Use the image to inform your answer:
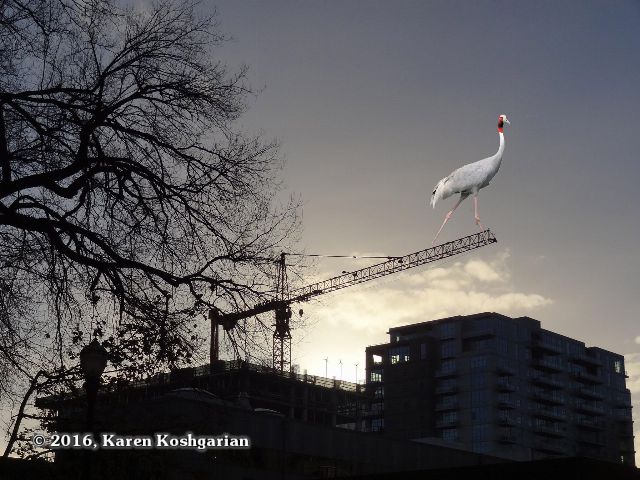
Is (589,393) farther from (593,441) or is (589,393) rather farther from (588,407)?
(593,441)

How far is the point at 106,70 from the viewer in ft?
55.1

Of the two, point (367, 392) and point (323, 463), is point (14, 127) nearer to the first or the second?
point (323, 463)

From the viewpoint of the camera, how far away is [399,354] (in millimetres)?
166625

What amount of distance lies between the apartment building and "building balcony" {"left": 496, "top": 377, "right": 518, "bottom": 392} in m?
0.17

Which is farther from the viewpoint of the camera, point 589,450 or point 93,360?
point 589,450

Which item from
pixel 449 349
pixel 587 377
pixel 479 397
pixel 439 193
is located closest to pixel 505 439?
pixel 479 397

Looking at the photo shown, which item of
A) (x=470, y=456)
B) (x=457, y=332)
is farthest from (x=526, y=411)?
(x=470, y=456)

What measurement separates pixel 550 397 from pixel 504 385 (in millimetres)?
13623

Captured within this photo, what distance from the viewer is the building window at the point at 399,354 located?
543 ft

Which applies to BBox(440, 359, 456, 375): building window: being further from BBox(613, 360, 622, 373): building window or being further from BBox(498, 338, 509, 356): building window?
BBox(613, 360, 622, 373): building window

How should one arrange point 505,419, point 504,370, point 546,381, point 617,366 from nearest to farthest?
1. point 504,370
2. point 505,419
3. point 546,381
4. point 617,366

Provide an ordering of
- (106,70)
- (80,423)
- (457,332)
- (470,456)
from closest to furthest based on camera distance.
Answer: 1. (106,70)
2. (80,423)
3. (470,456)
4. (457,332)

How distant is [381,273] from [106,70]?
444 ft

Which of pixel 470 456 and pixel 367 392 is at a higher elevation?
pixel 367 392
